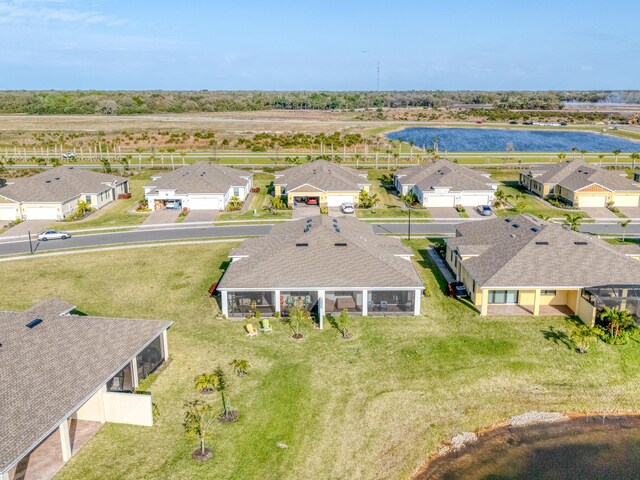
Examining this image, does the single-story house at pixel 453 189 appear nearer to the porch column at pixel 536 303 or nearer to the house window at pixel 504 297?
the house window at pixel 504 297

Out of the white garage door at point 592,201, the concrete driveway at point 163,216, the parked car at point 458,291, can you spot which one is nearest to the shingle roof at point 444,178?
the white garage door at point 592,201

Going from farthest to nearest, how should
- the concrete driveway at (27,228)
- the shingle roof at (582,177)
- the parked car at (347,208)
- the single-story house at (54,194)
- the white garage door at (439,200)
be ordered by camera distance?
the white garage door at (439,200), the shingle roof at (582,177), the parked car at (347,208), the single-story house at (54,194), the concrete driveway at (27,228)

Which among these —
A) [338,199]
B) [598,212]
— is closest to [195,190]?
[338,199]

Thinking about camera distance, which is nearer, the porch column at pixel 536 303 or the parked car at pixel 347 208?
the porch column at pixel 536 303

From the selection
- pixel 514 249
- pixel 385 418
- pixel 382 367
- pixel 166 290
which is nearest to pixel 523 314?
pixel 514 249

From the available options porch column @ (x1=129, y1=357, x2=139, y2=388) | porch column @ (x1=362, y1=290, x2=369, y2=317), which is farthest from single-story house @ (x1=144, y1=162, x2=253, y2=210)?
porch column @ (x1=129, y1=357, x2=139, y2=388)

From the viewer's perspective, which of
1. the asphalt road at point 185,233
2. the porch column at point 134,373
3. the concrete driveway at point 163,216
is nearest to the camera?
the porch column at point 134,373

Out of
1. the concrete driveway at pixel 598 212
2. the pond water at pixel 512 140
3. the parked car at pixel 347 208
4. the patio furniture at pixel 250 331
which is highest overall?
the pond water at pixel 512 140

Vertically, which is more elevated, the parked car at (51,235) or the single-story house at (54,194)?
the single-story house at (54,194)

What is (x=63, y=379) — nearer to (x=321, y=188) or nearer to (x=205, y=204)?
(x=205, y=204)
